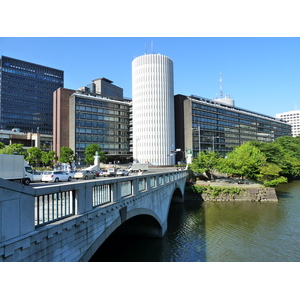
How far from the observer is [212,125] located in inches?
4663

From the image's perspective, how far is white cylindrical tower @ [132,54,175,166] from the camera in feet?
308

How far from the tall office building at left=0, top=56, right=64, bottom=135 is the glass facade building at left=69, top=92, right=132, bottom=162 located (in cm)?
5680

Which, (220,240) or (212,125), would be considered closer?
(220,240)

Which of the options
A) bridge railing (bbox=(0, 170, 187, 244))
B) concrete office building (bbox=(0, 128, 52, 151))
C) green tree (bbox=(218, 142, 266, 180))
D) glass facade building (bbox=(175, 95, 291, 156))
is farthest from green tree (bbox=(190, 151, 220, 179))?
concrete office building (bbox=(0, 128, 52, 151))

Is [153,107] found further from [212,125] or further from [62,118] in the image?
[212,125]

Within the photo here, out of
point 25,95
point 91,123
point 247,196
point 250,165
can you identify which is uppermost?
point 25,95

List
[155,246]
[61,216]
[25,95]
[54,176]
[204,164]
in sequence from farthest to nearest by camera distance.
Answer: [25,95] → [204,164] → [54,176] → [155,246] → [61,216]

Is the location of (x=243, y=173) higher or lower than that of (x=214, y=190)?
higher

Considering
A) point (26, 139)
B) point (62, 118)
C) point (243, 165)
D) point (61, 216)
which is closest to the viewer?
point (61, 216)

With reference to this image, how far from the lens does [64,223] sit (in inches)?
332

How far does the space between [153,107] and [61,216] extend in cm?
8760

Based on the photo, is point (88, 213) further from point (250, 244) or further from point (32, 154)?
point (32, 154)

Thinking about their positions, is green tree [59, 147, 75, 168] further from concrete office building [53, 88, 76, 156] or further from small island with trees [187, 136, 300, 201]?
small island with trees [187, 136, 300, 201]

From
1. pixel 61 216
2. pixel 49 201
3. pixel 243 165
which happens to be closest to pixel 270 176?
pixel 243 165
